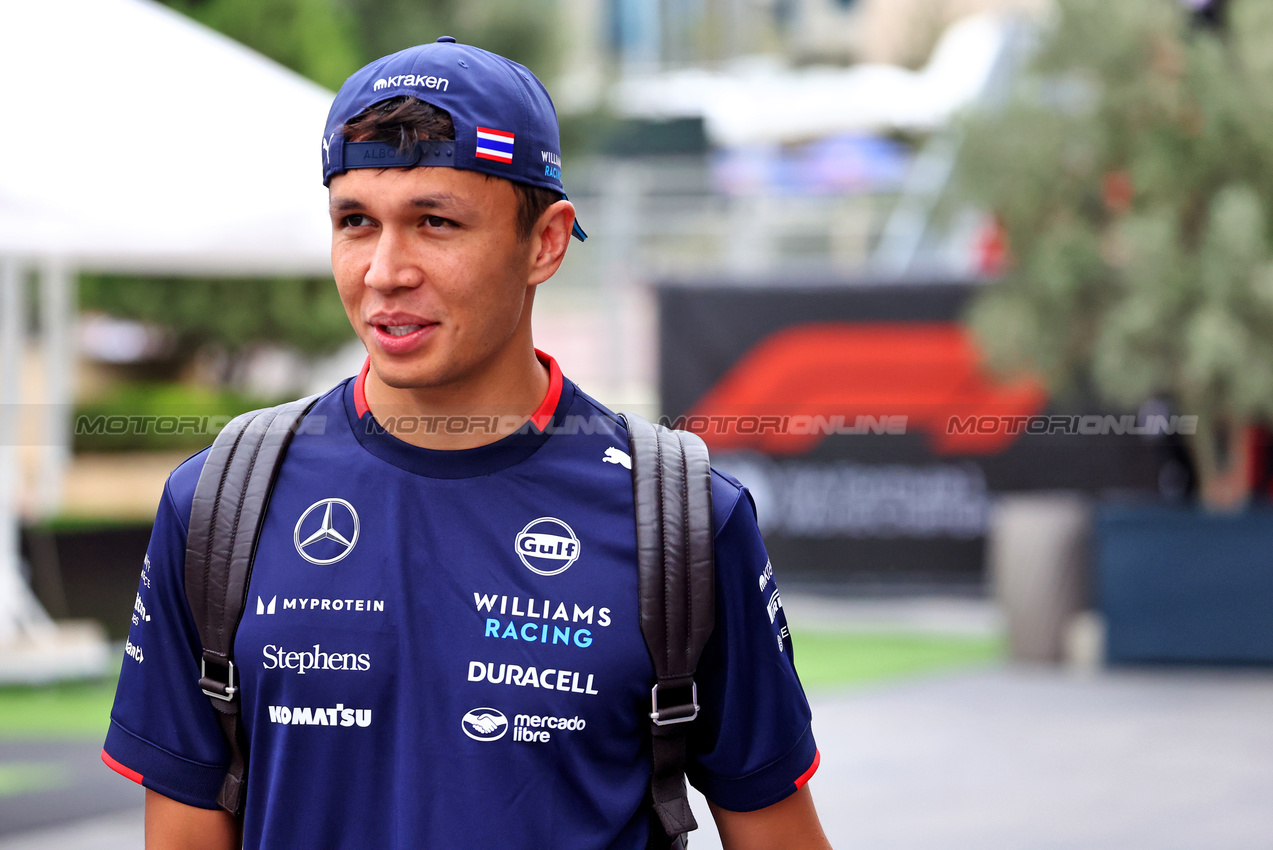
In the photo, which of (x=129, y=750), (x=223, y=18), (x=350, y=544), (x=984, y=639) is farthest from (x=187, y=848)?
(x=223, y=18)

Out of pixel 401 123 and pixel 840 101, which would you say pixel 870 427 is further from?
pixel 840 101

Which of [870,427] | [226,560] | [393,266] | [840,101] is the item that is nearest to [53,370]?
[870,427]

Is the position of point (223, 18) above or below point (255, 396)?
above

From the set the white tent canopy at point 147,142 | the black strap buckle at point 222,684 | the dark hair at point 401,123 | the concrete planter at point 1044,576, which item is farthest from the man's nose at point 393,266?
the concrete planter at point 1044,576

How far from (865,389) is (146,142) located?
6.99m

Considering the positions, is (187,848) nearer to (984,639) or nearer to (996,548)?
(996,548)

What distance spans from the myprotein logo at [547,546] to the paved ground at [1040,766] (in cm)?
406

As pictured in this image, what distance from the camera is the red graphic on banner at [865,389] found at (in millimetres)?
11516

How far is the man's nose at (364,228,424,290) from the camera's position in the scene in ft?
5.60

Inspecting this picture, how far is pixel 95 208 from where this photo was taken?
5805 mm

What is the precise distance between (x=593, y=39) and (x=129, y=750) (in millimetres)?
27949

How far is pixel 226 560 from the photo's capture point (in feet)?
5.74

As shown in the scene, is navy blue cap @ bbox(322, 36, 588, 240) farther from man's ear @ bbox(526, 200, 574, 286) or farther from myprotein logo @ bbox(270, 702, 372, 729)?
myprotein logo @ bbox(270, 702, 372, 729)

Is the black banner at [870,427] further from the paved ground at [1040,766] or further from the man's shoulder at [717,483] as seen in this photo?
the man's shoulder at [717,483]
